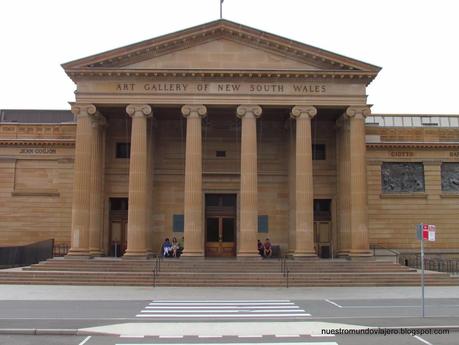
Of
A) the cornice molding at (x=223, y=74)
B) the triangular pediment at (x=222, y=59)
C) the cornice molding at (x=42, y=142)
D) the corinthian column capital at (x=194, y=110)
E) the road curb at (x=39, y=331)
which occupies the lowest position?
the road curb at (x=39, y=331)

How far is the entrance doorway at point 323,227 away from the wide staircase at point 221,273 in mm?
7196

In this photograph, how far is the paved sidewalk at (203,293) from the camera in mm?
23359

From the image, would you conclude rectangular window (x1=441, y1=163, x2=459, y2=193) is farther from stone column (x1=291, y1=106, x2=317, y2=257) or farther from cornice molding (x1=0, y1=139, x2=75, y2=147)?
cornice molding (x1=0, y1=139, x2=75, y2=147)

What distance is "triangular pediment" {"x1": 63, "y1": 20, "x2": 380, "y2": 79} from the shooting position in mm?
35031

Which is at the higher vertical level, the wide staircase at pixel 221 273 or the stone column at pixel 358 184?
the stone column at pixel 358 184

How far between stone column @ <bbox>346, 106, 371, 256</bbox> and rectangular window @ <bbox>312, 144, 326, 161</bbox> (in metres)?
5.32

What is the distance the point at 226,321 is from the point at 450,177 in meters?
31.4

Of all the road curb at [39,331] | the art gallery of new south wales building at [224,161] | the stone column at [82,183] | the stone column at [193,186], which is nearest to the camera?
the road curb at [39,331]

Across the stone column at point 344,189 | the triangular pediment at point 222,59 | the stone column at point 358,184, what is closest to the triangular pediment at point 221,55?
the triangular pediment at point 222,59

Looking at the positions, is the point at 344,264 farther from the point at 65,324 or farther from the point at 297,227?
the point at 65,324

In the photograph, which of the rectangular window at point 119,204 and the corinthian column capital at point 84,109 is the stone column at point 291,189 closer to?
the rectangular window at point 119,204

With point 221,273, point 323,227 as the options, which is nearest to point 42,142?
point 221,273

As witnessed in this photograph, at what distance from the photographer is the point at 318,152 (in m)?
40.8

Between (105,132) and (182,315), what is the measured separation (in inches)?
945
